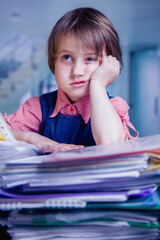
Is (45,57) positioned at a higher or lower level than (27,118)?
higher

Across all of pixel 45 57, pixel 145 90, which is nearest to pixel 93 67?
pixel 45 57

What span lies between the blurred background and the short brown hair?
15.3 ft

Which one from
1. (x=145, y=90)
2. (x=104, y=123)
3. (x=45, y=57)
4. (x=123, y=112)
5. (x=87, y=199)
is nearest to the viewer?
(x=87, y=199)

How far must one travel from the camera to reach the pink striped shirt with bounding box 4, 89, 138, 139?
85 cm

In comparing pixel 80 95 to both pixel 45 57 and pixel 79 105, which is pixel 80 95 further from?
pixel 45 57

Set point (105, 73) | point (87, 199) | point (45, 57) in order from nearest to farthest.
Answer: point (87, 199)
point (105, 73)
point (45, 57)

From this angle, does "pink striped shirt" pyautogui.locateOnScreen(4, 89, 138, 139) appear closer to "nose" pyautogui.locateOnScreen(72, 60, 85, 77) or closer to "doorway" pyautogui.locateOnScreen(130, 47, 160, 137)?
"nose" pyautogui.locateOnScreen(72, 60, 85, 77)

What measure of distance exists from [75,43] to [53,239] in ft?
1.78

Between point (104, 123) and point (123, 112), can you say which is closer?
point (104, 123)

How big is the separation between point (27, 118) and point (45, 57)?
20.5 ft

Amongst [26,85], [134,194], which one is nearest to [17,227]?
[134,194]

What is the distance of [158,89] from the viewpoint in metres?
7.41

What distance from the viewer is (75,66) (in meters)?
0.74

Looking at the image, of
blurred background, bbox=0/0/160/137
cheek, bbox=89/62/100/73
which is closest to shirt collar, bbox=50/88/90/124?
cheek, bbox=89/62/100/73
